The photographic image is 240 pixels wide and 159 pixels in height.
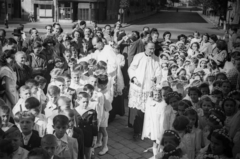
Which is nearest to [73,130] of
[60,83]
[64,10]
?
[60,83]

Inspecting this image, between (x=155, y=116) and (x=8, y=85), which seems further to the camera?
(x=155, y=116)

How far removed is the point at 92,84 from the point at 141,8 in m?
77.7

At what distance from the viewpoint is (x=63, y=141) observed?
4.62m

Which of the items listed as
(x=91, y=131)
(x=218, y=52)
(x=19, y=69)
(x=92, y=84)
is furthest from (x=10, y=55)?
(x=218, y=52)

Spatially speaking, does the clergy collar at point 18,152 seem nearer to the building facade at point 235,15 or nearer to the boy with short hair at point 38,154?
the boy with short hair at point 38,154

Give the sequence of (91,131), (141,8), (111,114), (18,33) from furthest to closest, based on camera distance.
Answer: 1. (141,8)
2. (18,33)
3. (111,114)
4. (91,131)

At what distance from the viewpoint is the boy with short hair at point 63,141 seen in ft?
14.8

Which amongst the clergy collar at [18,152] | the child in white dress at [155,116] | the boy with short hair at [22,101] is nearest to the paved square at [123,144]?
the child in white dress at [155,116]

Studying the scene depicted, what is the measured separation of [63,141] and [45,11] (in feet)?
142

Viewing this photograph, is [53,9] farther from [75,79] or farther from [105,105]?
[105,105]

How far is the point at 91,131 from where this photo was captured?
5805mm

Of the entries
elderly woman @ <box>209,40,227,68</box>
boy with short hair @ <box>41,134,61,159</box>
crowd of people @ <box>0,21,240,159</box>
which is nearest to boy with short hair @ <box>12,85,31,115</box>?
crowd of people @ <box>0,21,240,159</box>

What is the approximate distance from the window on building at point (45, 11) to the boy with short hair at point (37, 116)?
4197 centimetres

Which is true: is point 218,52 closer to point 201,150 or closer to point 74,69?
point 74,69
